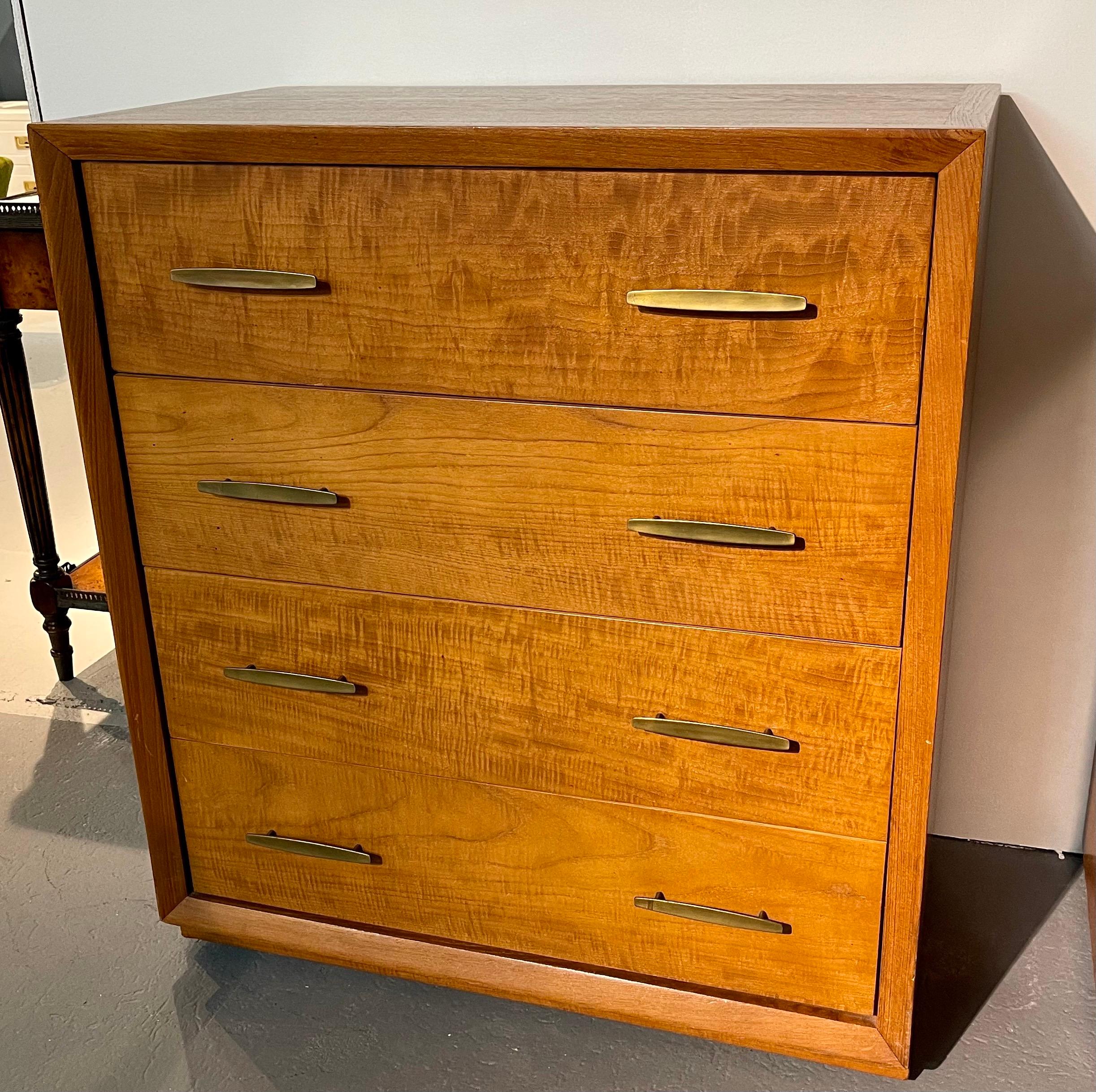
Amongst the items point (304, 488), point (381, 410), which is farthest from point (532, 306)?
point (304, 488)

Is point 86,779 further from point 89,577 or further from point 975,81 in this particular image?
point 975,81

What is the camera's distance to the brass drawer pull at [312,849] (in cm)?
135

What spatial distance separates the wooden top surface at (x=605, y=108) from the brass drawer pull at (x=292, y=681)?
56cm

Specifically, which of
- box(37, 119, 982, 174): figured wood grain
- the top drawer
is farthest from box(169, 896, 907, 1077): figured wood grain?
box(37, 119, 982, 174): figured wood grain

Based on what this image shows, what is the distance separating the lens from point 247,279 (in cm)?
112

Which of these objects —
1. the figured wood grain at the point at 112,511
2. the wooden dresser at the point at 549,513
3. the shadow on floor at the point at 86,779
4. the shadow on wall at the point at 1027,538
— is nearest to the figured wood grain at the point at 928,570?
Answer: the wooden dresser at the point at 549,513

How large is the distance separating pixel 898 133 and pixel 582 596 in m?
0.50

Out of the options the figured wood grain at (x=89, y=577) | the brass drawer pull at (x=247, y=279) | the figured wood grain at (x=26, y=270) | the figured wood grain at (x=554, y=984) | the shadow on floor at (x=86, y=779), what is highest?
the figured wood grain at (x=26, y=270)

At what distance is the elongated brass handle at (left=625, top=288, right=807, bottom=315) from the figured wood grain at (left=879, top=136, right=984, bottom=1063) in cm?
12

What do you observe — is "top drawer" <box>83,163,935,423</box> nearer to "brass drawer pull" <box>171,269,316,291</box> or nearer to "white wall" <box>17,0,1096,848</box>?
"brass drawer pull" <box>171,269,316,291</box>

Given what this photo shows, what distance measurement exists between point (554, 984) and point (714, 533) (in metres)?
0.57

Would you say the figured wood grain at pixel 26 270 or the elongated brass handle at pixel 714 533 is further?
the figured wood grain at pixel 26 270

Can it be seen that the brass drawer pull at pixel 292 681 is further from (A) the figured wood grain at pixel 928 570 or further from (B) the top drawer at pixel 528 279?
(A) the figured wood grain at pixel 928 570

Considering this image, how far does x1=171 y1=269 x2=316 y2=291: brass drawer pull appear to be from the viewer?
3.61ft
